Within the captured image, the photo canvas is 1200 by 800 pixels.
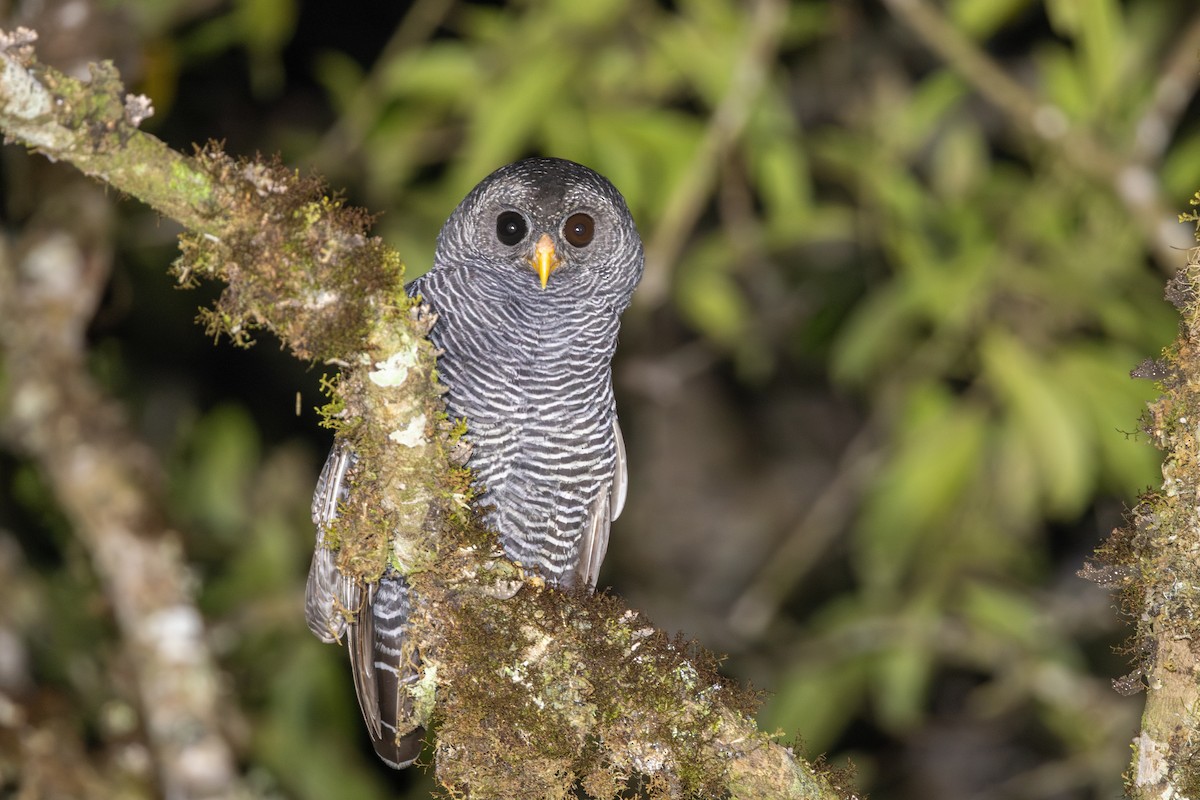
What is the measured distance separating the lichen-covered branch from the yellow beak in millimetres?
1451

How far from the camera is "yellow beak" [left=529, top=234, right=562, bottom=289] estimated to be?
118 inches

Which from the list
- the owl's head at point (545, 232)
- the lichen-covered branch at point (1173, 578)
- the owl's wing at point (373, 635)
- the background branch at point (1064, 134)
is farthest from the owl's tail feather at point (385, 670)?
the background branch at point (1064, 134)

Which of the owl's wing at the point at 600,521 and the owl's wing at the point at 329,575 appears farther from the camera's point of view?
the owl's wing at the point at 600,521

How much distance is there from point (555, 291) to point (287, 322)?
1.08m

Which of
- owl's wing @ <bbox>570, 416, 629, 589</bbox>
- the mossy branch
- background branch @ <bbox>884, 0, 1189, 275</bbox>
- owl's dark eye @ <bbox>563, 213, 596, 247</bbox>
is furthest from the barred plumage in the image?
background branch @ <bbox>884, 0, 1189, 275</bbox>

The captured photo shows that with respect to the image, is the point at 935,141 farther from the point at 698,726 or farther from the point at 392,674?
the point at 698,726

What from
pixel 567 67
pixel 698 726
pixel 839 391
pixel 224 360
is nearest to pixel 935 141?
pixel 839 391

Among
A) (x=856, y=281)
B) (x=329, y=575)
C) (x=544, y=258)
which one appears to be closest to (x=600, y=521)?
(x=329, y=575)

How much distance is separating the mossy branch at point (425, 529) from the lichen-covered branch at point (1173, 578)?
53cm

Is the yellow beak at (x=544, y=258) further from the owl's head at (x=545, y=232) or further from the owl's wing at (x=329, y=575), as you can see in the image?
the owl's wing at (x=329, y=575)

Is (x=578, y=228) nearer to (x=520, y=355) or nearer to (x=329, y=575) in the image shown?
(x=520, y=355)

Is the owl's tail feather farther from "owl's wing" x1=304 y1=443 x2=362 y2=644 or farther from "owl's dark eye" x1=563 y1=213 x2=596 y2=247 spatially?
"owl's dark eye" x1=563 y1=213 x2=596 y2=247

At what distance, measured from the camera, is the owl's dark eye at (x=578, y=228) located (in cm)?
308

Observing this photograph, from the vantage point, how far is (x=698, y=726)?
2.18 meters
